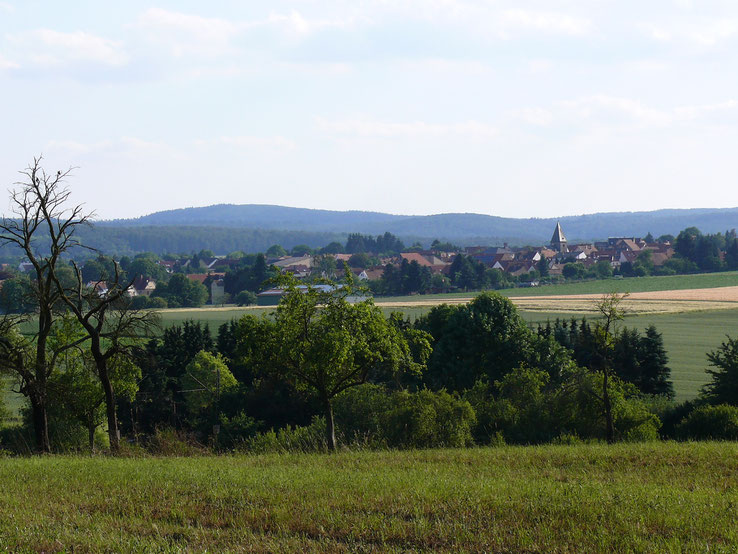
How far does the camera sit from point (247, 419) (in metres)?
42.5

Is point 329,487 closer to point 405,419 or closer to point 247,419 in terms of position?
point 405,419

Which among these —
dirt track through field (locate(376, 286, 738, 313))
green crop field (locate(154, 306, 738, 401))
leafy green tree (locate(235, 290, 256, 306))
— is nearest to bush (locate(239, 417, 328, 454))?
green crop field (locate(154, 306, 738, 401))

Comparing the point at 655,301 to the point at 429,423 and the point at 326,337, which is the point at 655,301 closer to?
the point at 429,423

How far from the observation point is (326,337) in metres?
24.3

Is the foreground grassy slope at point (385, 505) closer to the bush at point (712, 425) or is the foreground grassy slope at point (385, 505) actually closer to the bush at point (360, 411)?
the bush at point (712, 425)

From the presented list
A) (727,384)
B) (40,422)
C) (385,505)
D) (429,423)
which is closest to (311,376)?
(429,423)

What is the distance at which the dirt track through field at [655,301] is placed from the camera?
110 meters

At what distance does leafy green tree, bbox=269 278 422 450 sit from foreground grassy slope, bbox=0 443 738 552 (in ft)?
27.3

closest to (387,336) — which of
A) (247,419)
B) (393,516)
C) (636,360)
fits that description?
(393,516)

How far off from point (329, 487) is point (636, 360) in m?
45.0

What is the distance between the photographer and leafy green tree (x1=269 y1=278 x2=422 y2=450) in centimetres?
2448

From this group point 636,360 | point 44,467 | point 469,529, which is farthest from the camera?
point 636,360

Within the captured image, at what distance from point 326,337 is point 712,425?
13.1m

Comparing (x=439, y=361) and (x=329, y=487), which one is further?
(x=439, y=361)
